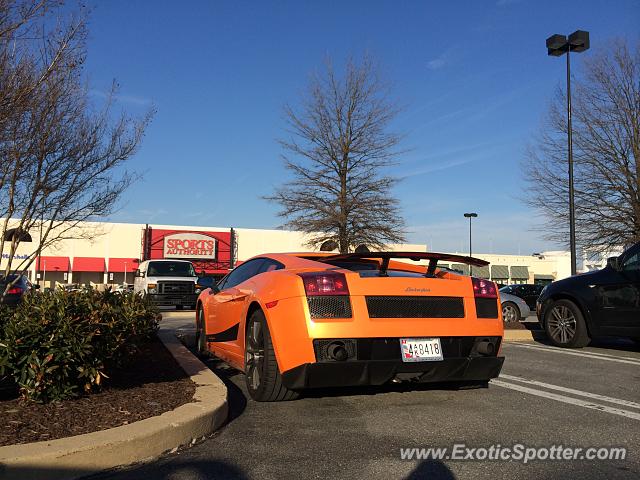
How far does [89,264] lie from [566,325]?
4605 cm

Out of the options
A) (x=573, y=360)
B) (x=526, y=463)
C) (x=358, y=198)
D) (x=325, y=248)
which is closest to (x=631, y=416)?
(x=526, y=463)

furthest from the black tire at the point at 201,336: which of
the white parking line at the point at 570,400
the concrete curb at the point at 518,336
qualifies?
the concrete curb at the point at 518,336

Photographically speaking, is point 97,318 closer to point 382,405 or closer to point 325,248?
point 382,405

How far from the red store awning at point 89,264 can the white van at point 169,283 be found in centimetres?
3188

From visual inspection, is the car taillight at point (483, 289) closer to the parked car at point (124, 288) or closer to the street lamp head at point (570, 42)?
the parked car at point (124, 288)

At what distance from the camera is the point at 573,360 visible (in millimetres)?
7535

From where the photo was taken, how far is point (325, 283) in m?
4.29

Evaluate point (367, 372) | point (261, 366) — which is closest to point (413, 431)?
point (367, 372)

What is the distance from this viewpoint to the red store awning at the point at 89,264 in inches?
1891

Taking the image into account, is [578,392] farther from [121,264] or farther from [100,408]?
[121,264]

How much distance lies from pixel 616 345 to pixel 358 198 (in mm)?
11595

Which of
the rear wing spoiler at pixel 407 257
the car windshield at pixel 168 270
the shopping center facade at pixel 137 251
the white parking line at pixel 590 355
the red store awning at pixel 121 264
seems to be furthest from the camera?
the red store awning at pixel 121 264

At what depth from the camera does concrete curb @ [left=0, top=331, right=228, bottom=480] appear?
2924 mm

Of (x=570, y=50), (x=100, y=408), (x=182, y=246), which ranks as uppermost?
(x=570, y=50)
